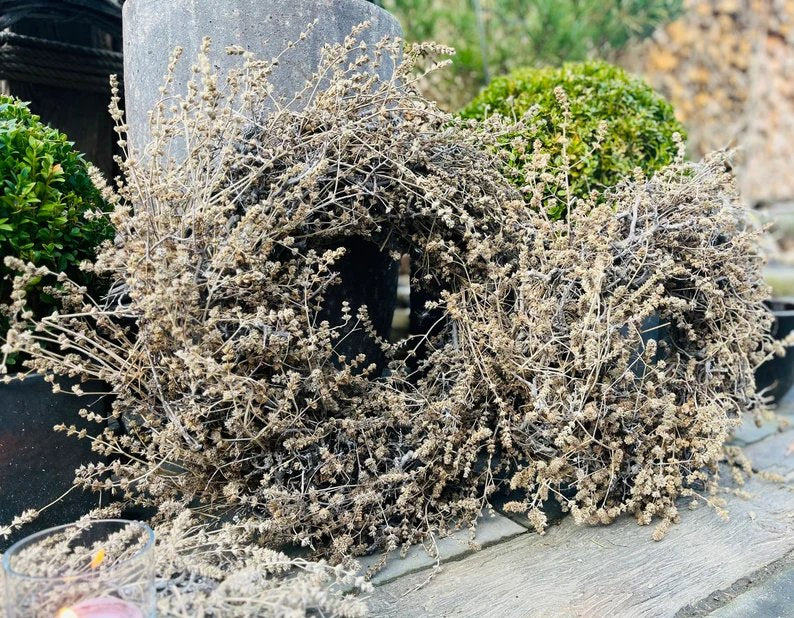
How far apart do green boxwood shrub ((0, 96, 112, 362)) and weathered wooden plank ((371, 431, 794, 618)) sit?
122 centimetres

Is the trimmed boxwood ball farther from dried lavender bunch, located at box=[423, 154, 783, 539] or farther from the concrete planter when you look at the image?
the concrete planter

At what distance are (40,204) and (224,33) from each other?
78 centimetres

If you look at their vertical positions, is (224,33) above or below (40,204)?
above

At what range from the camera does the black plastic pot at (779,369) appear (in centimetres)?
266

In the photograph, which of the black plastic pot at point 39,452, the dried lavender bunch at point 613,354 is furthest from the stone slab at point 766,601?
the black plastic pot at point 39,452

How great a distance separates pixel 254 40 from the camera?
203 cm

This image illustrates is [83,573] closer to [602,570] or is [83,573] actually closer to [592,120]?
[602,570]

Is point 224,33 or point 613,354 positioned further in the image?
point 224,33

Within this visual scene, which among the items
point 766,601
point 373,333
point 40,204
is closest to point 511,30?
point 373,333

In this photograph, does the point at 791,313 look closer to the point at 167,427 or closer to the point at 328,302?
the point at 328,302

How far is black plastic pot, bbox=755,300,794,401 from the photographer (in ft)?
8.74

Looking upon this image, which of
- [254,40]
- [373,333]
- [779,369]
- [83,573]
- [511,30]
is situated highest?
[511,30]

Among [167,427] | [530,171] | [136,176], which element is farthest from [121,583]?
[530,171]

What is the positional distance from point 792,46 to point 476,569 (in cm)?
801
